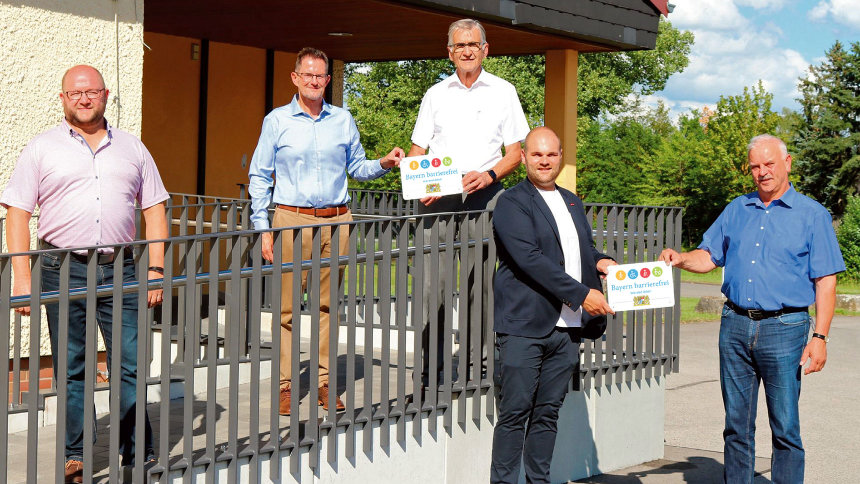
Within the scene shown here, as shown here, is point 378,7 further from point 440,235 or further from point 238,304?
point 238,304

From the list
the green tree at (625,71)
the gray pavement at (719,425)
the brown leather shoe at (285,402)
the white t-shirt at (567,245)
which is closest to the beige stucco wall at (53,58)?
the brown leather shoe at (285,402)

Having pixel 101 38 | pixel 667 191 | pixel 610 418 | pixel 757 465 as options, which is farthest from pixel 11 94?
pixel 667 191

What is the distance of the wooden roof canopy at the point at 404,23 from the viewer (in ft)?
32.1

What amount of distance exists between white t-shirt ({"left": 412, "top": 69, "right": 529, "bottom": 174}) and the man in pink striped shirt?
73.4 inches

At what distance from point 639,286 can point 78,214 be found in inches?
97.3

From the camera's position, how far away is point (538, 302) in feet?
17.0

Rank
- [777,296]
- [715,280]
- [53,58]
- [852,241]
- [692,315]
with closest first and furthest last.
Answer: [777,296] → [53,58] → [692,315] → [715,280] → [852,241]

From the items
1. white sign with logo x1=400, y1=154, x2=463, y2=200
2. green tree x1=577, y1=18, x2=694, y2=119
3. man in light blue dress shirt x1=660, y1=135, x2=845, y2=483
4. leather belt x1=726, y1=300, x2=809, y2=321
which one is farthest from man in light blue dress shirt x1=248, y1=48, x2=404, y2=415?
green tree x1=577, y1=18, x2=694, y2=119

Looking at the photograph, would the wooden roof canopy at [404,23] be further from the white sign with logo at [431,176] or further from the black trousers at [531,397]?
the black trousers at [531,397]

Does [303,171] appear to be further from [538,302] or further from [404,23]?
[404,23]

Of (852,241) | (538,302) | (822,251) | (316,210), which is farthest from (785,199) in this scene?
(852,241)

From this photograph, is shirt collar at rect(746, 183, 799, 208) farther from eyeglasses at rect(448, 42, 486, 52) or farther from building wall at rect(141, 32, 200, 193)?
building wall at rect(141, 32, 200, 193)

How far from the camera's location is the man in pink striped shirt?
466 centimetres

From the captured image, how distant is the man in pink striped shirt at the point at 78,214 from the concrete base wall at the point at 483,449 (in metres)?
0.54
